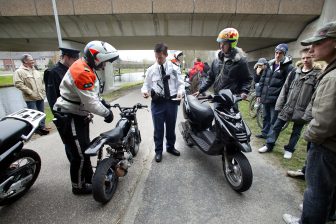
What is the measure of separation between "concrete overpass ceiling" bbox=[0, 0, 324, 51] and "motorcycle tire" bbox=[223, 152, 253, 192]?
25.6ft

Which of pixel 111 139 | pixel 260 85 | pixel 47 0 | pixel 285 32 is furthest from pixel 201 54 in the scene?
pixel 111 139

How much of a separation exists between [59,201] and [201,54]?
3272 cm

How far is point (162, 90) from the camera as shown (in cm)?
329

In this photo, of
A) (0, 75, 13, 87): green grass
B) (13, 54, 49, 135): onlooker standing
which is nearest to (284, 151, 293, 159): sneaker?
(13, 54, 49, 135): onlooker standing

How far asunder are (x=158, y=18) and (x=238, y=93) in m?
7.42

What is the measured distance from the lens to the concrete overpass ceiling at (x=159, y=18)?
8117mm

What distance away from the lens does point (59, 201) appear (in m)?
2.43

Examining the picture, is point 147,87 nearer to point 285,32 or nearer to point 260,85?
point 260,85

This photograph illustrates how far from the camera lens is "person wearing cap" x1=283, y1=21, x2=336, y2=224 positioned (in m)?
1.45

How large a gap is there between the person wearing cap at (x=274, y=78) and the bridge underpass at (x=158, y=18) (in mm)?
5640

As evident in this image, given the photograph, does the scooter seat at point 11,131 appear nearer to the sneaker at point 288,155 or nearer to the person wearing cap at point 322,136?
the person wearing cap at point 322,136

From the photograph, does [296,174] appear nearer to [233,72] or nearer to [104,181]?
[233,72]

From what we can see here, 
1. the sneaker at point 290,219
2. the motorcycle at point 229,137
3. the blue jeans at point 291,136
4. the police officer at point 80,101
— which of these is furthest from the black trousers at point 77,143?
the blue jeans at point 291,136

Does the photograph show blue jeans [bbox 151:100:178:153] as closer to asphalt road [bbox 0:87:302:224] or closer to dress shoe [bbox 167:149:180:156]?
dress shoe [bbox 167:149:180:156]
